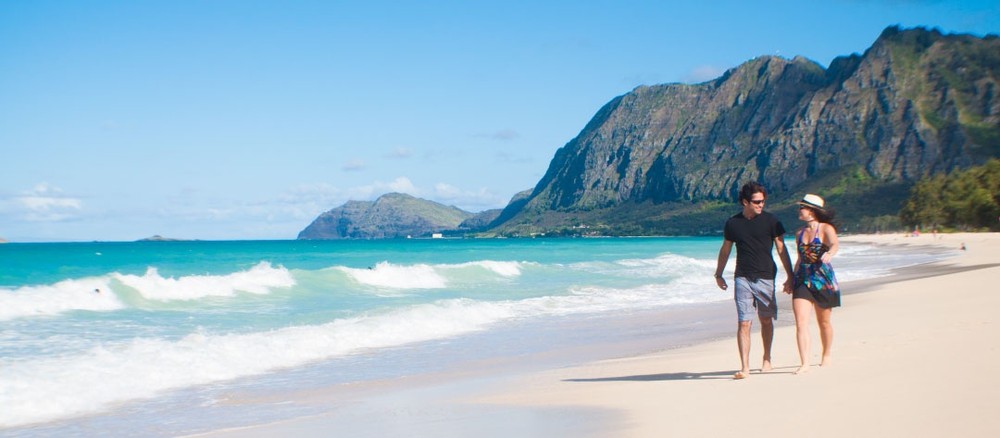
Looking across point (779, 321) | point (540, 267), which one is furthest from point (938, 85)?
point (779, 321)

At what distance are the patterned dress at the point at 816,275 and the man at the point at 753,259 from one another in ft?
0.50

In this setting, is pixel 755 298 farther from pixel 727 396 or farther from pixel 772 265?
pixel 727 396

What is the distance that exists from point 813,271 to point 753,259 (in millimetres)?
585

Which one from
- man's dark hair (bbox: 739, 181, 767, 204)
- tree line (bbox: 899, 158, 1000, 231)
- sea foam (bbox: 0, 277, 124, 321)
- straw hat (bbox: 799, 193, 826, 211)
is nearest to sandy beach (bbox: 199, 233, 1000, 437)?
straw hat (bbox: 799, 193, 826, 211)

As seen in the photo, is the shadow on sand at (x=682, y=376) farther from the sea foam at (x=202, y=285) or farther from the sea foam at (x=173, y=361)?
the sea foam at (x=202, y=285)

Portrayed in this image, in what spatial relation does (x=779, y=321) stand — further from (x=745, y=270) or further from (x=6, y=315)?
(x=6, y=315)

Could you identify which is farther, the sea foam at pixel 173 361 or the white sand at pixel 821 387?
the sea foam at pixel 173 361

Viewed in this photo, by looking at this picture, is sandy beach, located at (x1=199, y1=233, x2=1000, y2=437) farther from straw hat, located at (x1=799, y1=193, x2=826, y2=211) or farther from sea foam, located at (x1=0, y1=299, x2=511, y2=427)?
sea foam, located at (x1=0, y1=299, x2=511, y2=427)

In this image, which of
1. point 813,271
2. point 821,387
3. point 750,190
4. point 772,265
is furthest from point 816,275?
point 821,387

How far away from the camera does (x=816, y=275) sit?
788 cm

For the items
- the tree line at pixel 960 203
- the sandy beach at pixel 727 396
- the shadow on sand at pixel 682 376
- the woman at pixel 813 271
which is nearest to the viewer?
the sandy beach at pixel 727 396

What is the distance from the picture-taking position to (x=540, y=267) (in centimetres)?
4581

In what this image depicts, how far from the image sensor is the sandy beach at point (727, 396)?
19.1 feet

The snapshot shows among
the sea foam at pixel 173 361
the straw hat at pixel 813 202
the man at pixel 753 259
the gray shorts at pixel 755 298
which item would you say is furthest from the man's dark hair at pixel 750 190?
the sea foam at pixel 173 361
